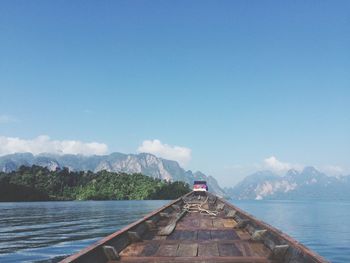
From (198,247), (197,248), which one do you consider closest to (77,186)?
(198,247)

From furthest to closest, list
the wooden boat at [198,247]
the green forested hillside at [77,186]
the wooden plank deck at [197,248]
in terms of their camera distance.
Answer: the green forested hillside at [77,186] < the wooden plank deck at [197,248] < the wooden boat at [198,247]

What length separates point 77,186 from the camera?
Answer: 163 m

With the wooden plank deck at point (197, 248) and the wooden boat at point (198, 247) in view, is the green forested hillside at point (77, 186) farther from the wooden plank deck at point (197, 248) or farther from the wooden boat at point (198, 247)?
the wooden plank deck at point (197, 248)

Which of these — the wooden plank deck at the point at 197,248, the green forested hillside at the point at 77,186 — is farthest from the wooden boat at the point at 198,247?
the green forested hillside at the point at 77,186

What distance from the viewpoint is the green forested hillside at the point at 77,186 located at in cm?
12788

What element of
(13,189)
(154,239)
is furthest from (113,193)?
(154,239)

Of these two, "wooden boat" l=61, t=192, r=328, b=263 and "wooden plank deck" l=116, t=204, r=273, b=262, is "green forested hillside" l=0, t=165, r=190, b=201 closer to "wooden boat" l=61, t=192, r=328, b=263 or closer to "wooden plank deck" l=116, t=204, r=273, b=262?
"wooden boat" l=61, t=192, r=328, b=263

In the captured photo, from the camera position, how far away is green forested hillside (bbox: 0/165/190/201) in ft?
420

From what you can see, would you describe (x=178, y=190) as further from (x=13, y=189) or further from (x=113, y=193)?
(x=13, y=189)

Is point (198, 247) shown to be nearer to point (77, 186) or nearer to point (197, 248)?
point (197, 248)

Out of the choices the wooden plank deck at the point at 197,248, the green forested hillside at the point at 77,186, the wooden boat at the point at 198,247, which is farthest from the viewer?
the green forested hillside at the point at 77,186

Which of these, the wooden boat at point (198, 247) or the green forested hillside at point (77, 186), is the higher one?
the green forested hillside at point (77, 186)

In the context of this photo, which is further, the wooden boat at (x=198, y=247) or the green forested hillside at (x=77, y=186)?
the green forested hillside at (x=77, y=186)

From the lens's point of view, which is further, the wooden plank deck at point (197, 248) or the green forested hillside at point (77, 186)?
the green forested hillside at point (77, 186)
